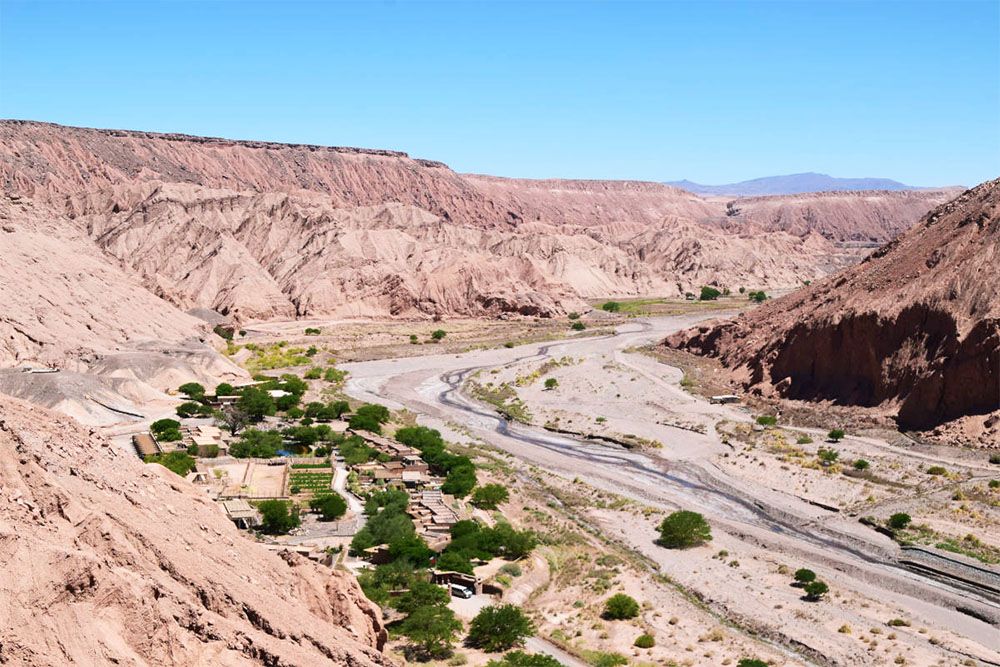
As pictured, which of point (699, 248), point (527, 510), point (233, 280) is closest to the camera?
point (527, 510)

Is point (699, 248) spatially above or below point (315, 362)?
above

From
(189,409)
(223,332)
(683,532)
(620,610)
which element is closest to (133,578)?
(620,610)

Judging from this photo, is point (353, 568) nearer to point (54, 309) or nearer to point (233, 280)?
point (54, 309)

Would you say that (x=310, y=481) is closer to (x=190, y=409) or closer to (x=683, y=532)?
(x=683, y=532)

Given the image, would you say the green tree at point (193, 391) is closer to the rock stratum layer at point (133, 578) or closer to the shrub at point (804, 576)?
the shrub at point (804, 576)

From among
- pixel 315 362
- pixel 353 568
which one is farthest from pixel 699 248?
pixel 353 568

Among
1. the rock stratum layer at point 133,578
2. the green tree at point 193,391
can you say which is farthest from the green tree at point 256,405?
the rock stratum layer at point 133,578
